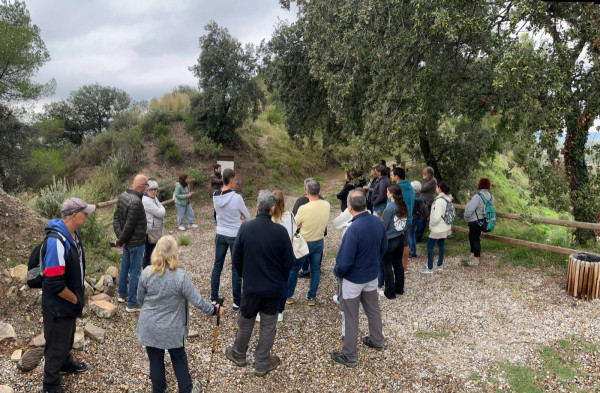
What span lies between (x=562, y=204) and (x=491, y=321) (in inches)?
133

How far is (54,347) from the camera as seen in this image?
11.8 feet

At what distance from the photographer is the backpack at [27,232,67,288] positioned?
3453 mm

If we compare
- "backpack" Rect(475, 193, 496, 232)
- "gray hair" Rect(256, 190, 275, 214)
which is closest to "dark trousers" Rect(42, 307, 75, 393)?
"gray hair" Rect(256, 190, 275, 214)

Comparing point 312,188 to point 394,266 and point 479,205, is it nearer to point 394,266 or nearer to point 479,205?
point 394,266

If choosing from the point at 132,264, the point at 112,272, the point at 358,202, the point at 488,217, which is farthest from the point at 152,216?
the point at 488,217

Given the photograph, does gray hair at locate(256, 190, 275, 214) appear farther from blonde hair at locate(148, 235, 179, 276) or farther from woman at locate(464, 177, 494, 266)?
woman at locate(464, 177, 494, 266)

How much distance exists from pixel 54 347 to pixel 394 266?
15.8 ft

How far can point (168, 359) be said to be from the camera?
179 inches

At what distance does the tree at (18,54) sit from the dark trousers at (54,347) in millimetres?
14523

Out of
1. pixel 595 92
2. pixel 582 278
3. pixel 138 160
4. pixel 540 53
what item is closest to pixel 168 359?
pixel 582 278

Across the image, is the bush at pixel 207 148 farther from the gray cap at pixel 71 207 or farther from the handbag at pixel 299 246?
the gray cap at pixel 71 207

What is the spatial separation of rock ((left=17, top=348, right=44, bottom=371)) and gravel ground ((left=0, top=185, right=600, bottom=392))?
78mm

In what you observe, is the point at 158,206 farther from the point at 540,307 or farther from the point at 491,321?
the point at 540,307

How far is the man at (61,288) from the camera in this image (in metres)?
3.40
